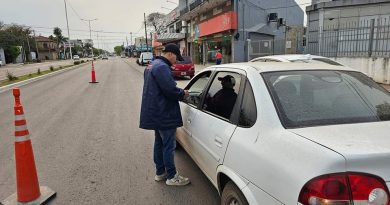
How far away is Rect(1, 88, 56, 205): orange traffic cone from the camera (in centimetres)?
344

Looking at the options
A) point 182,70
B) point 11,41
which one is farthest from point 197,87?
point 11,41

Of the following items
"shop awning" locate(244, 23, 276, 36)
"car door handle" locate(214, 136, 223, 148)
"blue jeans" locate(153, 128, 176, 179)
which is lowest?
"blue jeans" locate(153, 128, 176, 179)

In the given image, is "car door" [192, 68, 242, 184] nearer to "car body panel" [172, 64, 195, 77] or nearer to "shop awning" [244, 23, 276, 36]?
"car body panel" [172, 64, 195, 77]

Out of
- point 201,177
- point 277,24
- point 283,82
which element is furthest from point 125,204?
point 277,24

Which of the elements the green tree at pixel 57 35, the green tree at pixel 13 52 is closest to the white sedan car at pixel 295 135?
the green tree at pixel 13 52

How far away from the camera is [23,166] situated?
11.4ft

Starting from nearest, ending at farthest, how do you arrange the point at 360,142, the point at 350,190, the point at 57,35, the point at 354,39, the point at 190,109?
the point at 350,190 → the point at 360,142 → the point at 190,109 → the point at 354,39 → the point at 57,35

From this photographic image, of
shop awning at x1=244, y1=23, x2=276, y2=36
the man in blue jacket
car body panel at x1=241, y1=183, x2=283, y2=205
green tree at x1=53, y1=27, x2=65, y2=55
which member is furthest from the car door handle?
green tree at x1=53, y1=27, x2=65, y2=55

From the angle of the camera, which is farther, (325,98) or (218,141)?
(218,141)

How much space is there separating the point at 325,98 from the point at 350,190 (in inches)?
45.2

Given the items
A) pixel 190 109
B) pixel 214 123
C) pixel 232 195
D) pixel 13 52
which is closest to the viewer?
pixel 232 195

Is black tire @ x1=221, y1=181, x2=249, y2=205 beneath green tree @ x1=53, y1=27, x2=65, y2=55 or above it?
beneath

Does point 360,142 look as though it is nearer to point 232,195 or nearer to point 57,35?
point 232,195

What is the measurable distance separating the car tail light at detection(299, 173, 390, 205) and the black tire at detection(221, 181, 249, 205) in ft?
2.58
